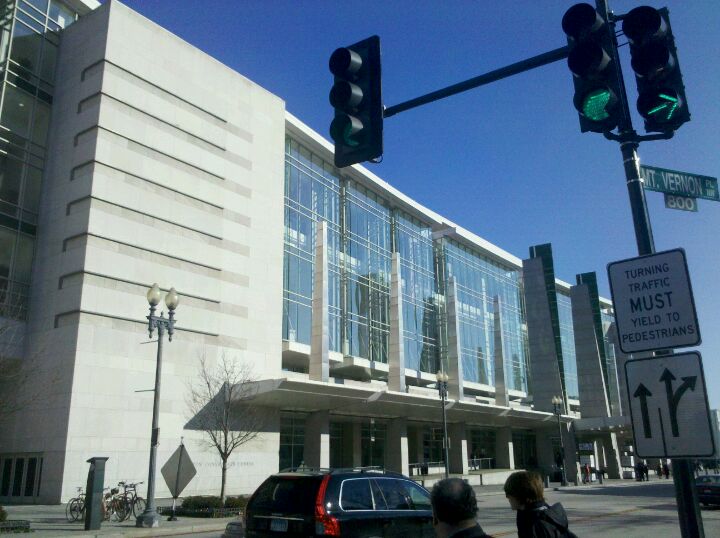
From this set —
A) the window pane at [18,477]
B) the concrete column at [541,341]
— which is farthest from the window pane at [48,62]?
the concrete column at [541,341]

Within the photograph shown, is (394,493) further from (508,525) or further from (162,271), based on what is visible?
(162,271)

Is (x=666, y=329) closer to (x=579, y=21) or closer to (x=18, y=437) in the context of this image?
(x=579, y=21)

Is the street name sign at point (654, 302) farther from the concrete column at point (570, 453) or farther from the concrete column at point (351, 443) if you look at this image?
the concrete column at point (570, 453)

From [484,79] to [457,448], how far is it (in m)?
50.8

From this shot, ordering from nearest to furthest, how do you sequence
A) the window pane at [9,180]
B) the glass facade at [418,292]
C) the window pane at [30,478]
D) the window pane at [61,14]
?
the window pane at [30,478]
the window pane at [9,180]
the window pane at [61,14]
the glass facade at [418,292]

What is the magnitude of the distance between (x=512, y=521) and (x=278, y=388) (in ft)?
59.0

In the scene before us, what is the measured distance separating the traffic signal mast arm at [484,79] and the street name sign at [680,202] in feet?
5.37

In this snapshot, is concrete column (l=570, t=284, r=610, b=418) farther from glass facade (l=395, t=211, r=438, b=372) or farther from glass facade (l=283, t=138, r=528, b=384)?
glass facade (l=395, t=211, r=438, b=372)

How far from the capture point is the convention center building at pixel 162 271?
30484 millimetres

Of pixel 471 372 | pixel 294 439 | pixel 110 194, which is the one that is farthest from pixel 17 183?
pixel 471 372

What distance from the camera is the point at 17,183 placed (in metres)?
33.3

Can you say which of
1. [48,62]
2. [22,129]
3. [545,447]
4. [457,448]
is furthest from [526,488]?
[545,447]

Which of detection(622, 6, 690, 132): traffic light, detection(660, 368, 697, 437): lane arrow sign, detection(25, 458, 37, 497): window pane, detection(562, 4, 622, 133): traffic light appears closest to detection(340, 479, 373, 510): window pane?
detection(660, 368, 697, 437): lane arrow sign

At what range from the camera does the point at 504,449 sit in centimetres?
6131
